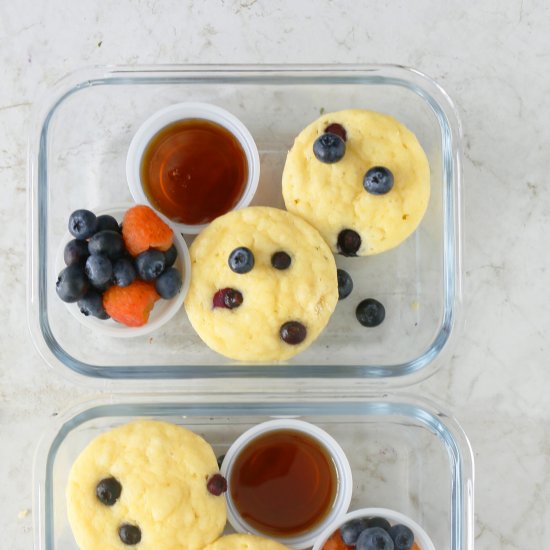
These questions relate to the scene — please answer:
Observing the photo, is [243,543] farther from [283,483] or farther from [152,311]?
[152,311]

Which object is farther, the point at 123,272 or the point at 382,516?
the point at 382,516

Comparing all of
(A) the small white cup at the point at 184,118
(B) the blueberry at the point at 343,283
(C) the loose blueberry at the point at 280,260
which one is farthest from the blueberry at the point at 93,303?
(B) the blueberry at the point at 343,283

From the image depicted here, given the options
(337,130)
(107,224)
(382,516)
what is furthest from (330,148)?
(382,516)

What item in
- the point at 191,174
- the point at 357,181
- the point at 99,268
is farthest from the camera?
the point at 191,174

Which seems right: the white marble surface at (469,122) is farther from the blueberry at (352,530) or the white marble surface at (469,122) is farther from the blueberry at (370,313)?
the blueberry at (352,530)

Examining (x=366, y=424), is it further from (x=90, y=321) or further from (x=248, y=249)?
(x=90, y=321)

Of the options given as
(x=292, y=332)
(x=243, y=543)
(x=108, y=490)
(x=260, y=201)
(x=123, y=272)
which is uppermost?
(x=260, y=201)
